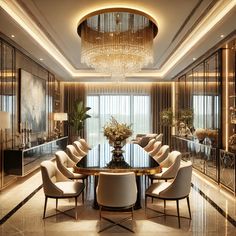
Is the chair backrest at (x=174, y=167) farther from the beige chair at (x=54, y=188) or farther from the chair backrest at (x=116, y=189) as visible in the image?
the beige chair at (x=54, y=188)

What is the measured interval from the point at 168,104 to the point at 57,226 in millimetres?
9333

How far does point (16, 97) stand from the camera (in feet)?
21.2

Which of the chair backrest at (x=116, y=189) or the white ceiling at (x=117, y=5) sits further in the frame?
the white ceiling at (x=117, y=5)

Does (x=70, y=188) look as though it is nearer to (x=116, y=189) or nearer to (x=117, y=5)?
(x=116, y=189)

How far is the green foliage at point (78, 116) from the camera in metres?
11.6

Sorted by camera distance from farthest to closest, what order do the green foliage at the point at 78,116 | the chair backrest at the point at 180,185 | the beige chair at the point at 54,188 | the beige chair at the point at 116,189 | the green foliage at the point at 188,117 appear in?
the green foliage at the point at 78,116
the green foliage at the point at 188,117
the beige chair at the point at 54,188
the chair backrest at the point at 180,185
the beige chair at the point at 116,189

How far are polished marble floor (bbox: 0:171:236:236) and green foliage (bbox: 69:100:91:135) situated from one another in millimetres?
6415

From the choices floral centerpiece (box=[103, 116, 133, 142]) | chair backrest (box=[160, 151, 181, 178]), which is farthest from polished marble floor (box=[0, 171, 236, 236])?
floral centerpiece (box=[103, 116, 133, 142])

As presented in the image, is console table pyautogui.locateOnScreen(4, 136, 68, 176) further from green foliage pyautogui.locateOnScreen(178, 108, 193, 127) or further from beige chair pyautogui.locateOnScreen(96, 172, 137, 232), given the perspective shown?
green foliage pyautogui.locateOnScreen(178, 108, 193, 127)

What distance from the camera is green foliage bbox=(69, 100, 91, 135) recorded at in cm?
1163

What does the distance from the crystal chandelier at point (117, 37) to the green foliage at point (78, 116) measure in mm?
6051

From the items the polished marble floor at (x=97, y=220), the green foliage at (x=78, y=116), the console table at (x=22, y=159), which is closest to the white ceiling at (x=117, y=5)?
the console table at (x=22, y=159)

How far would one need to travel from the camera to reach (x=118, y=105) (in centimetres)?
1262

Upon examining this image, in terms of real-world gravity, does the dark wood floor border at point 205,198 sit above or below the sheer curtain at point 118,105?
below
